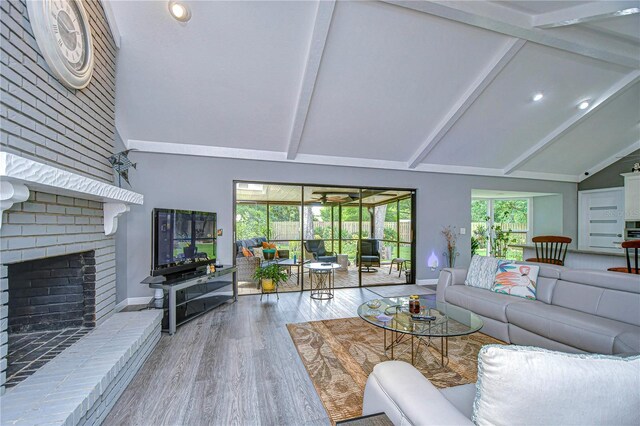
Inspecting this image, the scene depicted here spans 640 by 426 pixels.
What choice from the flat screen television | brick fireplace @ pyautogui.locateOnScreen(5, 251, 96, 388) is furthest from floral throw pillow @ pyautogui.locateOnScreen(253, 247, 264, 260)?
brick fireplace @ pyautogui.locateOnScreen(5, 251, 96, 388)

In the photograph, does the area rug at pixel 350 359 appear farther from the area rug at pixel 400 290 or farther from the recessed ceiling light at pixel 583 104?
the recessed ceiling light at pixel 583 104

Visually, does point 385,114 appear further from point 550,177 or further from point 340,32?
point 550,177

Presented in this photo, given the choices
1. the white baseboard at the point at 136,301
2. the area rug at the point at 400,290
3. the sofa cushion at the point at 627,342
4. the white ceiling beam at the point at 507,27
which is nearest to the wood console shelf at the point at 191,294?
the white baseboard at the point at 136,301

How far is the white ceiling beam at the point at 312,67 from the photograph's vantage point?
2875 mm

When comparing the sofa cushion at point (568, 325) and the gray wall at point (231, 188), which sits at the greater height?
the gray wall at point (231, 188)

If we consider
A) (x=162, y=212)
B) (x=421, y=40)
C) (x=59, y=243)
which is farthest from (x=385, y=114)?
(x=59, y=243)

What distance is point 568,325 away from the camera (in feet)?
8.25

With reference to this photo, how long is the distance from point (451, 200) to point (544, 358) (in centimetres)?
585

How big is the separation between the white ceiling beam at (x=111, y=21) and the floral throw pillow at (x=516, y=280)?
5.18 metres

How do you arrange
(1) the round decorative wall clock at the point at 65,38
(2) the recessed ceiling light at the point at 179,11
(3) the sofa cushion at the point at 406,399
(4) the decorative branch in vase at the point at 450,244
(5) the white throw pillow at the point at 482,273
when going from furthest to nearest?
(4) the decorative branch in vase at the point at 450,244 → (5) the white throw pillow at the point at 482,273 → (2) the recessed ceiling light at the point at 179,11 → (1) the round decorative wall clock at the point at 65,38 → (3) the sofa cushion at the point at 406,399

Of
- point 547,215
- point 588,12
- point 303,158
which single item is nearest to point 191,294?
point 303,158

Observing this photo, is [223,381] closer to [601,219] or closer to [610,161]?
[601,219]

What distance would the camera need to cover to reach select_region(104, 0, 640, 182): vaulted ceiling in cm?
304

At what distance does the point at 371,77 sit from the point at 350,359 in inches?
135
